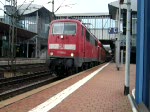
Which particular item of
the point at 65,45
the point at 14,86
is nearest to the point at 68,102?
the point at 14,86

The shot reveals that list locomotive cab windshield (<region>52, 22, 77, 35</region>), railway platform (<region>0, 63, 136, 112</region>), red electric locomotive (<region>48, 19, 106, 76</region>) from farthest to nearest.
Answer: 1. locomotive cab windshield (<region>52, 22, 77, 35</region>)
2. red electric locomotive (<region>48, 19, 106, 76</region>)
3. railway platform (<region>0, 63, 136, 112</region>)

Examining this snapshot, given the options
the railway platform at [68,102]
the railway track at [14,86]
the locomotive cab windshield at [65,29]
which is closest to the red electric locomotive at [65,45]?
the locomotive cab windshield at [65,29]

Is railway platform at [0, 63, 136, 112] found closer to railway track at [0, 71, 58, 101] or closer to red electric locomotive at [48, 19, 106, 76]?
railway track at [0, 71, 58, 101]

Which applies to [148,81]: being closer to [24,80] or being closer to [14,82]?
[14,82]

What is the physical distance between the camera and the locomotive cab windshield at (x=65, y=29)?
68.6 ft

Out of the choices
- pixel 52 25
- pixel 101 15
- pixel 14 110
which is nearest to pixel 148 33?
pixel 14 110

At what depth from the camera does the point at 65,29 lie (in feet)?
68.8

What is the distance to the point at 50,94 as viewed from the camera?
10.5 m

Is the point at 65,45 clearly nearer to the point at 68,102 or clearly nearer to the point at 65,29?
the point at 65,29

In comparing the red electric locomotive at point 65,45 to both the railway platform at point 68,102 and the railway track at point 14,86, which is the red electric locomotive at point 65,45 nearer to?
the railway track at point 14,86

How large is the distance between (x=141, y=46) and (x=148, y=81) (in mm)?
972

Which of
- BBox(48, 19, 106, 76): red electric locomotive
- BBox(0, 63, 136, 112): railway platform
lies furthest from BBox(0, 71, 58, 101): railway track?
BBox(0, 63, 136, 112): railway platform

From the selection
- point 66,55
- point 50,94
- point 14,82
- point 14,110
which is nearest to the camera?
point 14,110

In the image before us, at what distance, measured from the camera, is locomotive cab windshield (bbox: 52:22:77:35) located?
20913 mm
